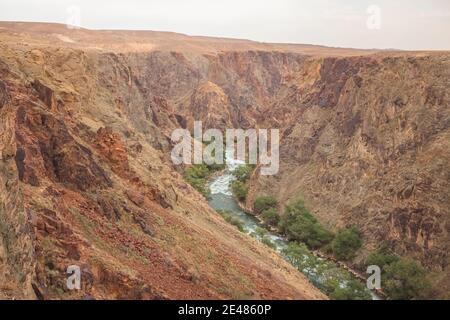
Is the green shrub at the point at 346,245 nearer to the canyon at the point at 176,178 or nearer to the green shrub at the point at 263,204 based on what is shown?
the canyon at the point at 176,178

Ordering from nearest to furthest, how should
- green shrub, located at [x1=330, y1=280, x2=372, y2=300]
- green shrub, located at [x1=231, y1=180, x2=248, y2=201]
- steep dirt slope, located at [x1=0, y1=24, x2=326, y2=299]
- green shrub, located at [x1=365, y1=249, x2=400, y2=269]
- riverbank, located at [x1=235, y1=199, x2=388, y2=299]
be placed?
steep dirt slope, located at [x1=0, y1=24, x2=326, y2=299] → green shrub, located at [x1=330, y1=280, x2=372, y2=300] → riverbank, located at [x1=235, y1=199, x2=388, y2=299] → green shrub, located at [x1=365, y1=249, x2=400, y2=269] → green shrub, located at [x1=231, y1=180, x2=248, y2=201]

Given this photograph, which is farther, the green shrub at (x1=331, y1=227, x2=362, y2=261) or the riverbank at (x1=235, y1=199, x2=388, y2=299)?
the green shrub at (x1=331, y1=227, x2=362, y2=261)

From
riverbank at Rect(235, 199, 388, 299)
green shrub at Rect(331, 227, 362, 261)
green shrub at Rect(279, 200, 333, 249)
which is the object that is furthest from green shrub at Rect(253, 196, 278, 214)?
green shrub at Rect(331, 227, 362, 261)

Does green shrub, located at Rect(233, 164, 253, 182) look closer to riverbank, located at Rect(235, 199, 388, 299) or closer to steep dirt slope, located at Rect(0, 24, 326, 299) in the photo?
riverbank, located at Rect(235, 199, 388, 299)

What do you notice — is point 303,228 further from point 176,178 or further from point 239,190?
point 239,190

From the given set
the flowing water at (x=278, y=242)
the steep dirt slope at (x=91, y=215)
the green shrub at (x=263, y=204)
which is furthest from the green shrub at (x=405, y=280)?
the green shrub at (x=263, y=204)

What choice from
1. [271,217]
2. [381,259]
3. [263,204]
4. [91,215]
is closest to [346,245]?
[381,259]
